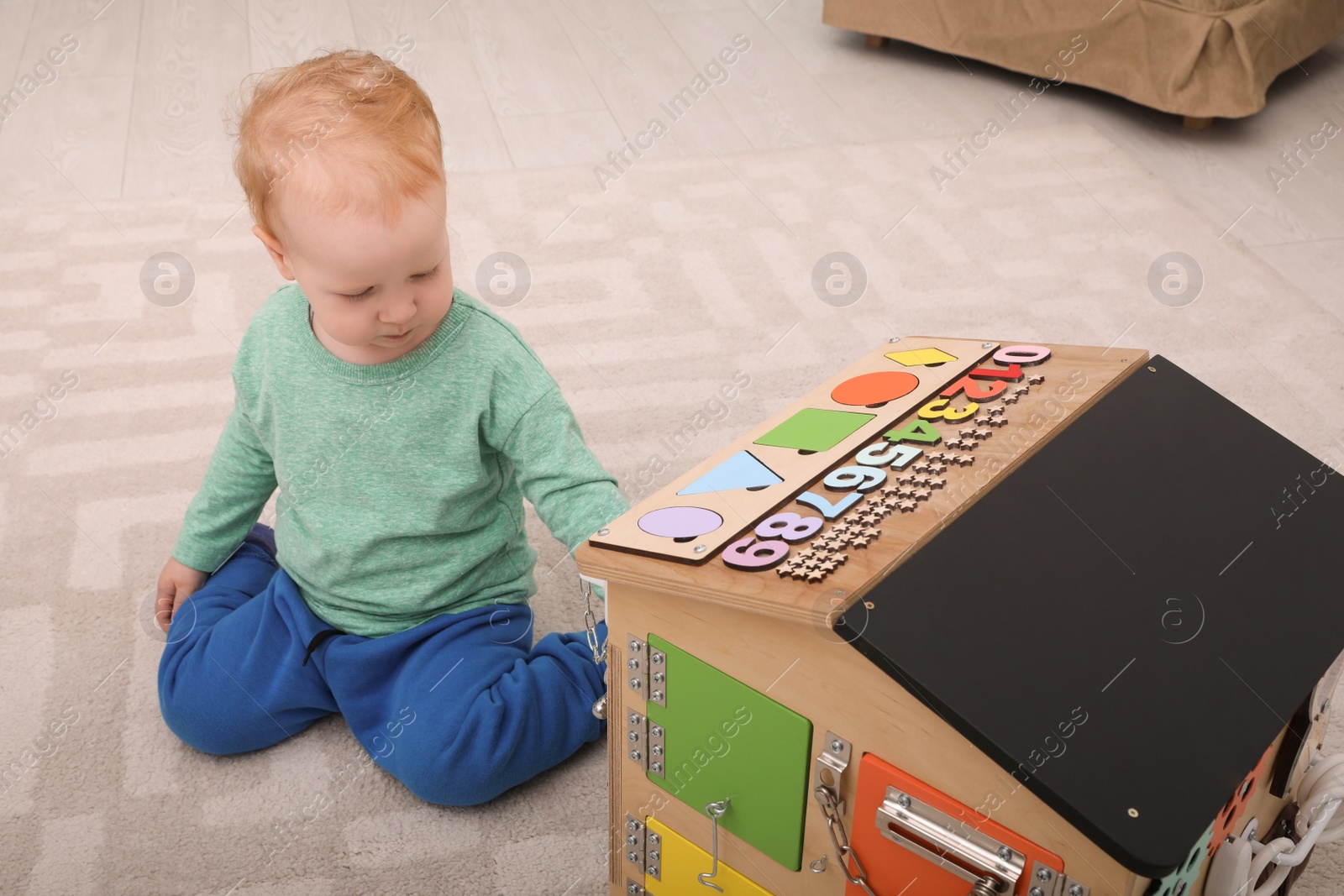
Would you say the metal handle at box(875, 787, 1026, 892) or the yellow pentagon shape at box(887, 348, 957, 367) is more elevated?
the yellow pentagon shape at box(887, 348, 957, 367)

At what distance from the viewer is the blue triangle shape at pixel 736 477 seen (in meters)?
0.75

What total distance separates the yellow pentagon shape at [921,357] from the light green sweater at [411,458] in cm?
24

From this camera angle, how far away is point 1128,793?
1.84 feet

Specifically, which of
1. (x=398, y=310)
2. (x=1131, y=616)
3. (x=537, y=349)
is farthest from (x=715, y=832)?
(x=537, y=349)

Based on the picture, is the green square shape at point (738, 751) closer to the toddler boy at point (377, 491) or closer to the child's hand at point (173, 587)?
the toddler boy at point (377, 491)

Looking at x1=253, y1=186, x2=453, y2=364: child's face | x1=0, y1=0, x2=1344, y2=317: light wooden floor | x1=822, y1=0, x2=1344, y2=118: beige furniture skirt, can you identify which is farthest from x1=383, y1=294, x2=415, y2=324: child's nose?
x1=822, y1=0, x2=1344, y2=118: beige furniture skirt

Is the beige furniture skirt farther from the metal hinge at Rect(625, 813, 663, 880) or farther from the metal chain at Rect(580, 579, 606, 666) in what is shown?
the metal hinge at Rect(625, 813, 663, 880)

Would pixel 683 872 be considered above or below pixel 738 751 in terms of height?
below

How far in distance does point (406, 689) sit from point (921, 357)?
1.61 feet

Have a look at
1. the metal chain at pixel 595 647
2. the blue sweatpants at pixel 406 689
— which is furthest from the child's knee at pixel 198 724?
the metal chain at pixel 595 647

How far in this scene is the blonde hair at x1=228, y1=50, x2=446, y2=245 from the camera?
0.73m

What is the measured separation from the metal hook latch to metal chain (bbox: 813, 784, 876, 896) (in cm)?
8

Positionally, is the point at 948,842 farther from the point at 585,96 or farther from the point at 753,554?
the point at 585,96

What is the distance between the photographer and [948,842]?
62cm
